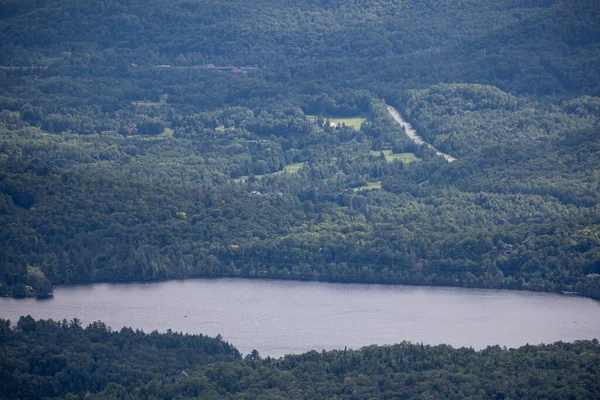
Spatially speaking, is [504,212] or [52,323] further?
[504,212]

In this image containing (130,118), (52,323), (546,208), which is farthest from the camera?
(130,118)

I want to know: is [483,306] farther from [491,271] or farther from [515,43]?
[515,43]

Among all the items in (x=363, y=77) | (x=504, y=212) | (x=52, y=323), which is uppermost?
(x=363, y=77)

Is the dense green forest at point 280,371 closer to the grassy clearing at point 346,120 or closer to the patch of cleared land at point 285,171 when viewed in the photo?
the patch of cleared land at point 285,171

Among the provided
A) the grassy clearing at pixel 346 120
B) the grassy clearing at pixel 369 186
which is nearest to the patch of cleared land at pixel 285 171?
the grassy clearing at pixel 369 186

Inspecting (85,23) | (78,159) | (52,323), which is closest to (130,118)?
(78,159)

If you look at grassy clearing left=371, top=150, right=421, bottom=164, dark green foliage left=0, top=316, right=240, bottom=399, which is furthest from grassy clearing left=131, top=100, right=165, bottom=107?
dark green foliage left=0, top=316, right=240, bottom=399

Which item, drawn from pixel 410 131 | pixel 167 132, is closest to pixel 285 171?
pixel 410 131
